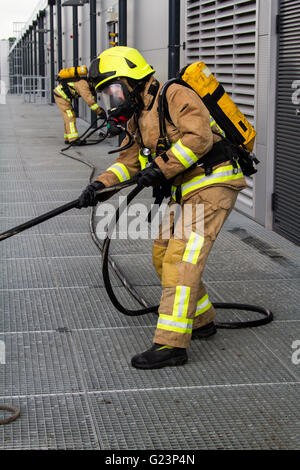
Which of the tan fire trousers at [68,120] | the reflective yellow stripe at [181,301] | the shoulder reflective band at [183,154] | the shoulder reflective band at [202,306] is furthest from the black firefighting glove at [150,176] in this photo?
the tan fire trousers at [68,120]

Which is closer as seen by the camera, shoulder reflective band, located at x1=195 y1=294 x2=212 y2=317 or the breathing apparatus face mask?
the breathing apparatus face mask

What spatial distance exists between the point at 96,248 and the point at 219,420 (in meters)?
3.87

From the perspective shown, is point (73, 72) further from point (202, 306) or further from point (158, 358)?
point (158, 358)

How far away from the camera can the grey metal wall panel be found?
25.0ft

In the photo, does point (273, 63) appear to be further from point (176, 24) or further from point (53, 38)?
point (53, 38)

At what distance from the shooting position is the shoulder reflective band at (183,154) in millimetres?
4391

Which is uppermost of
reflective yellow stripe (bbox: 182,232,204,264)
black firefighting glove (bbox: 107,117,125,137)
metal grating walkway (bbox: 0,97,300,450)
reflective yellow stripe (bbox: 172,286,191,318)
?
black firefighting glove (bbox: 107,117,125,137)

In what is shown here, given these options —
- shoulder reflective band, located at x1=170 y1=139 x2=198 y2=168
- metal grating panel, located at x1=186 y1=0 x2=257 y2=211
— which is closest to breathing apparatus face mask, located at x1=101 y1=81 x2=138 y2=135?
shoulder reflective band, located at x1=170 y1=139 x2=198 y2=168

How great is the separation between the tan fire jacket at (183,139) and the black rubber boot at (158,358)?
3.08 feet

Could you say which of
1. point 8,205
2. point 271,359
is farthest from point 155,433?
point 8,205

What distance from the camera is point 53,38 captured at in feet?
124

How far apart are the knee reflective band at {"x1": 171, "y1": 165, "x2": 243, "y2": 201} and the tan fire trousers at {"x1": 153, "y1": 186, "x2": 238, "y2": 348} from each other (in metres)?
0.04

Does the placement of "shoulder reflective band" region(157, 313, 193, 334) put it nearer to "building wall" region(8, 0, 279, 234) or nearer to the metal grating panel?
"building wall" region(8, 0, 279, 234)

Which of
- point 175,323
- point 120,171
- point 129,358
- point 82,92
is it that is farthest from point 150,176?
point 82,92
